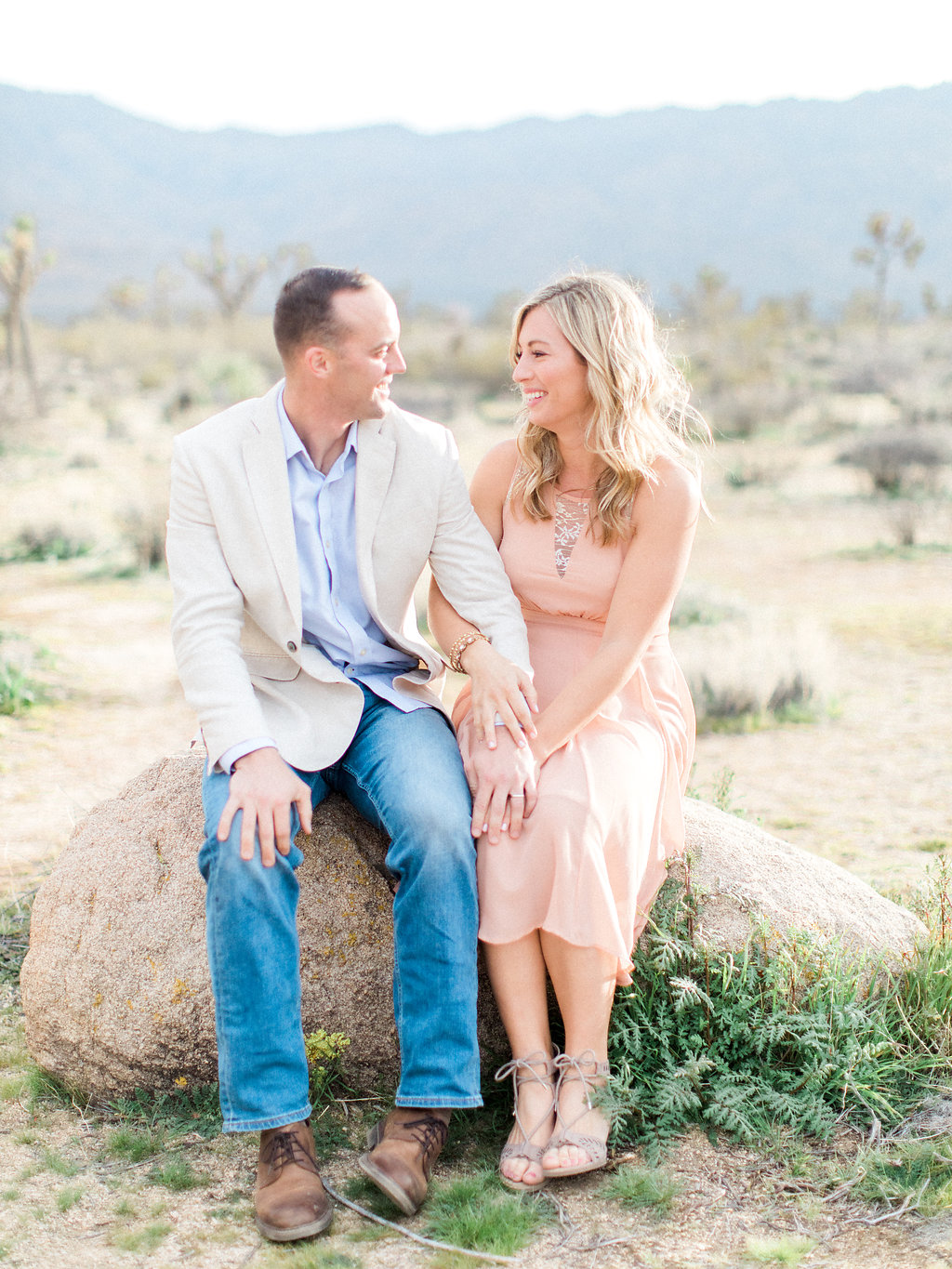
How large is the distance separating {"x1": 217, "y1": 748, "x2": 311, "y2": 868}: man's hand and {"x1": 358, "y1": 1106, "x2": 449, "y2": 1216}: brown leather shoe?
0.60 m

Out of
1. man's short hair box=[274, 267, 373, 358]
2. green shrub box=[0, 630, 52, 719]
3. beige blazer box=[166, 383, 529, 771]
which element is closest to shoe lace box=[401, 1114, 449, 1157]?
beige blazer box=[166, 383, 529, 771]

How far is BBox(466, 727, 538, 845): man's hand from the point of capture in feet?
8.52

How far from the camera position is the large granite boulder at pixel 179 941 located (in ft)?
8.84

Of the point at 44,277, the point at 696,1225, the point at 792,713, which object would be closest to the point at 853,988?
the point at 696,1225

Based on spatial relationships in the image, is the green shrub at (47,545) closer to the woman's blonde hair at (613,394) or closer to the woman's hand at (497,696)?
the woman's blonde hair at (613,394)

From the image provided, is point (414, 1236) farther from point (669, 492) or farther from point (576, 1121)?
point (669, 492)

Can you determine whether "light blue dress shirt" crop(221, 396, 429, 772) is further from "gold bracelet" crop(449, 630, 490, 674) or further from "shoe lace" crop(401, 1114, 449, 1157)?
"shoe lace" crop(401, 1114, 449, 1157)

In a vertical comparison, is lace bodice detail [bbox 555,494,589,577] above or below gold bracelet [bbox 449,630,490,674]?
above

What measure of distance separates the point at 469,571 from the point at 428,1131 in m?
1.36

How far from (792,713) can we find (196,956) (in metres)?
4.41

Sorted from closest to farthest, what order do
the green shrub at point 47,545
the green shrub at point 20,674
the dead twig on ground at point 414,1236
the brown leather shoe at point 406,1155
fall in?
the dead twig on ground at point 414,1236, the brown leather shoe at point 406,1155, the green shrub at point 20,674, the green shrub at point 47,545

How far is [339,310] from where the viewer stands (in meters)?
2.76

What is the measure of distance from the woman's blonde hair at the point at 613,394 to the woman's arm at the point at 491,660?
0.11m

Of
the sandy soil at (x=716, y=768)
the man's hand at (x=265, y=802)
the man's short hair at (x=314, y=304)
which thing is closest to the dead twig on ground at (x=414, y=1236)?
the sandy soil at (x=716, y=768)
